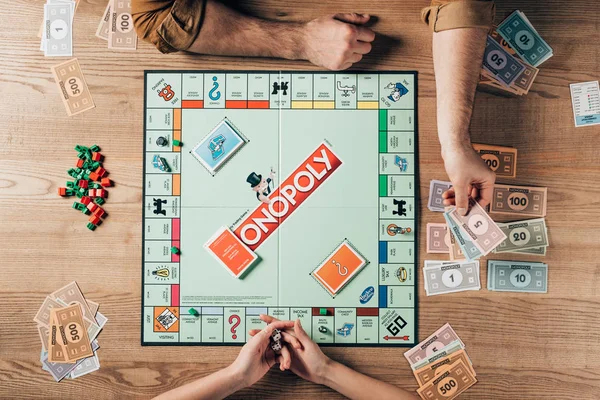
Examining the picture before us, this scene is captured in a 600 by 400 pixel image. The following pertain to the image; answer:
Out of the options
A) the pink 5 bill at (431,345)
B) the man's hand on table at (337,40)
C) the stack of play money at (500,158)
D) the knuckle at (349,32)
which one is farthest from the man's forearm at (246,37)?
the pink 5 bill at (431,345)

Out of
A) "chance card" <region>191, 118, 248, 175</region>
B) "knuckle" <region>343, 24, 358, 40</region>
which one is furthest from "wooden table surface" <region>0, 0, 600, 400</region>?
"chance card" <region>191, 118, 248, 175</region>

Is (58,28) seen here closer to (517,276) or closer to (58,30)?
(58,30)

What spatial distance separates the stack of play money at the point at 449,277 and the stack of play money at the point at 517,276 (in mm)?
61

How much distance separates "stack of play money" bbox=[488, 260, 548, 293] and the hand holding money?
271mm

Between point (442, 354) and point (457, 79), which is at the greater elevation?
point (457, 79)

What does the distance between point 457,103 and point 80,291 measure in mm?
1530

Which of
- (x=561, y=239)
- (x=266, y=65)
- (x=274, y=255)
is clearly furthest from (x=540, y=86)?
(x=274, y=255)

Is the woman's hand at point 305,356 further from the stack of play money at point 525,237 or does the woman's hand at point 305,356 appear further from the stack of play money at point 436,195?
the stack of play money at point 525,237

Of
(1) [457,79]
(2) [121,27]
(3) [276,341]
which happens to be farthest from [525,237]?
(2) [121,27]

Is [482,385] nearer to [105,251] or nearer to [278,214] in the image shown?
[278,214]

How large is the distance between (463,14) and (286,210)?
906mm

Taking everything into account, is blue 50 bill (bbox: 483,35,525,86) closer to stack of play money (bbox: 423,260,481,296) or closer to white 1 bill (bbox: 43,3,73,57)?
stack of play money (bbox: 423,260,481,296)

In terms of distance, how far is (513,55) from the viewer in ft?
6.22

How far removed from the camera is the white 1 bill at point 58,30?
1.91 m
